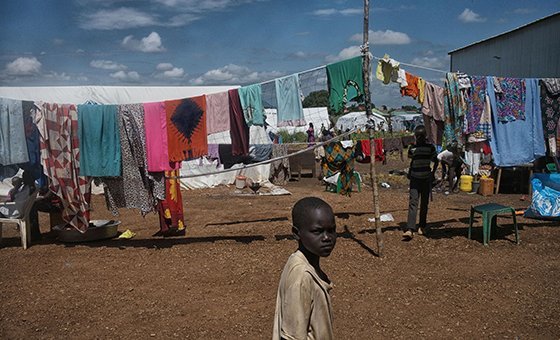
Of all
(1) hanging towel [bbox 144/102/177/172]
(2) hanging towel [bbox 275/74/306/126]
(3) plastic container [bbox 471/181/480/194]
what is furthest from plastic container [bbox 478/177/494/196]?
(1) hanging towel [bbox 144/102/177/172]

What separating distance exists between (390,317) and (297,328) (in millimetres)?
3010

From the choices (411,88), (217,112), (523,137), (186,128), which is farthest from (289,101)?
(523,137)

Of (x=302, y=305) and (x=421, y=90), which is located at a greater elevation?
(x=421, y=90)

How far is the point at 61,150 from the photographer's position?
6.62 metres

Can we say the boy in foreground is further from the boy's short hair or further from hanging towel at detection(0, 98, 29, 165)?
hanging towel at detection(0, 98, 29, 165)

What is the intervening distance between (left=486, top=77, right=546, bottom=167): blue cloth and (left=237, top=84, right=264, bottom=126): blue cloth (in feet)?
12.5

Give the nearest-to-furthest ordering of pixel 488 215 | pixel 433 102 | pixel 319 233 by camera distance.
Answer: pixel 319 233, pixel 488 215, pixel 433 102

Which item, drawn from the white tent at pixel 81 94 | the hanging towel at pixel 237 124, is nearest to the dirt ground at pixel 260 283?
the hanging towel at pixel 237 124

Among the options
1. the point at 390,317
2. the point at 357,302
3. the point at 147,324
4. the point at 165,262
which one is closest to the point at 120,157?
the point at 165,262

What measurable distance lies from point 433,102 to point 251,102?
9.56ft

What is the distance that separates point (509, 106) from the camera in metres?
7.24

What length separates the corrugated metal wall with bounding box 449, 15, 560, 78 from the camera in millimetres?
16750

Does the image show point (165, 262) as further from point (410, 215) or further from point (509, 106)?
point (509, 106)

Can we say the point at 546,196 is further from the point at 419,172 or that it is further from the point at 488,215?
the point at 419,172
